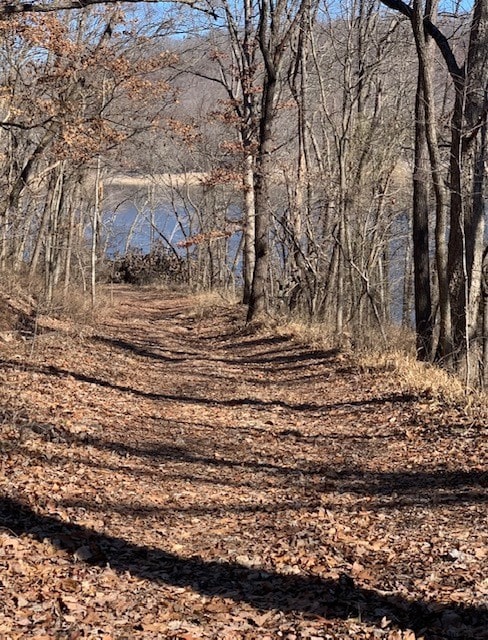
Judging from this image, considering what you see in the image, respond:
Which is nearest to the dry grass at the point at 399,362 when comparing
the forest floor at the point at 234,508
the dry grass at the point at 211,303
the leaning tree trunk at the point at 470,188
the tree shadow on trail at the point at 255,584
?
the forest floor at the point at 234,508

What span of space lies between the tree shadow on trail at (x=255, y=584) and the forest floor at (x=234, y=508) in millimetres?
14

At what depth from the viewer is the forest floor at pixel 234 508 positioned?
3871mm

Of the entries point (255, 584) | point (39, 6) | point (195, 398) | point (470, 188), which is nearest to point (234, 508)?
point (255, 584)

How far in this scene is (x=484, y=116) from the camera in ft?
29.0

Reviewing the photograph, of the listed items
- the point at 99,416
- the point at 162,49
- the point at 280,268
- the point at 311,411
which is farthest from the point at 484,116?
the point at 280,268

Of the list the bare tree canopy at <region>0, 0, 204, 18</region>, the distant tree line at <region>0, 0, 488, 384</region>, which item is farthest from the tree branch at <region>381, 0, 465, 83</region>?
the bare tree canopy at <region>0, 0, 204, 18</region>

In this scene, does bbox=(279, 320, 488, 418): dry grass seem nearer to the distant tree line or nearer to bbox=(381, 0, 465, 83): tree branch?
the distant tree line

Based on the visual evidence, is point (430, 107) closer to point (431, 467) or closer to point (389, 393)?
point (389, 393)

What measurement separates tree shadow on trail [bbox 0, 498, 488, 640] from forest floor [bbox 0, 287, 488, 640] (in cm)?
1

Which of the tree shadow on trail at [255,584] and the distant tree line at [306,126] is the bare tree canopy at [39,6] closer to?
the distant tree line at [306,126]

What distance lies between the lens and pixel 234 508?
5.70m

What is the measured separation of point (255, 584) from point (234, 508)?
1367mm

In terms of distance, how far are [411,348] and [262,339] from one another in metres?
4.35

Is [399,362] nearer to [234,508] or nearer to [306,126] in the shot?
[234,508]
